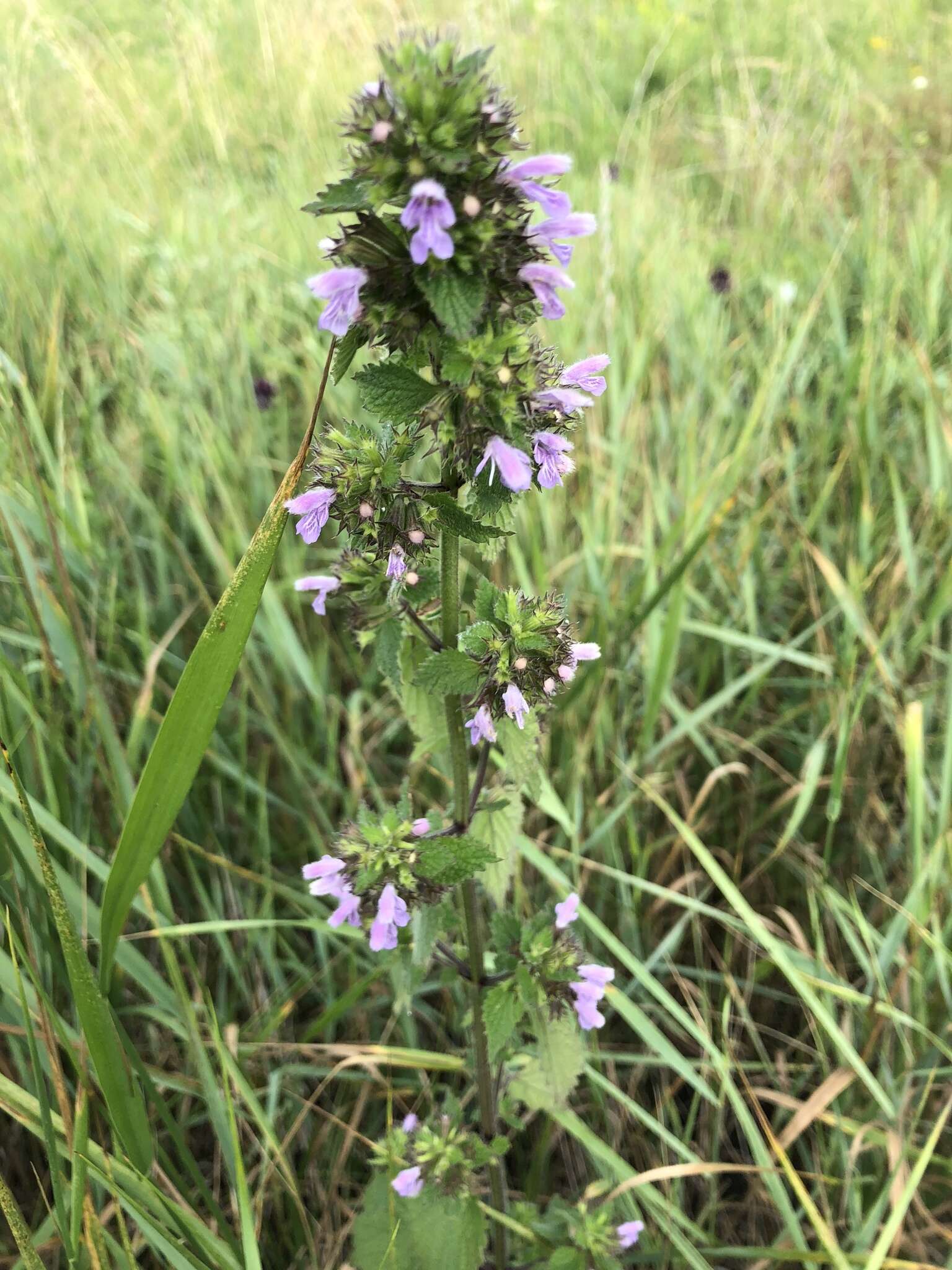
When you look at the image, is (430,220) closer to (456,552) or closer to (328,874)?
(456,552)

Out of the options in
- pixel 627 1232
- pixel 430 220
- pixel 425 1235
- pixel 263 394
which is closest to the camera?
pixel 430 220

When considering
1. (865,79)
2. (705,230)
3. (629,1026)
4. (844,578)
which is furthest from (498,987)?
(865,79)

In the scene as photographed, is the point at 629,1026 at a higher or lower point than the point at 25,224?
lower

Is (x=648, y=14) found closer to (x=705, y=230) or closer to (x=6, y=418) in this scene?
(x=705, y=230)

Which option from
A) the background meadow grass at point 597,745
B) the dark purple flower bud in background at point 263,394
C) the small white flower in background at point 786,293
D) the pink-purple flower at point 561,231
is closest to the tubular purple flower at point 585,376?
the pink-purple flower at point 561,231

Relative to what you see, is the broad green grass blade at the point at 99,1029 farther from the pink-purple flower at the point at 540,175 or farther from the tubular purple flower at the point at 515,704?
the pink-purple flower at the point at 540,175

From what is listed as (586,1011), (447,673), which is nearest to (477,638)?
(447,673)
